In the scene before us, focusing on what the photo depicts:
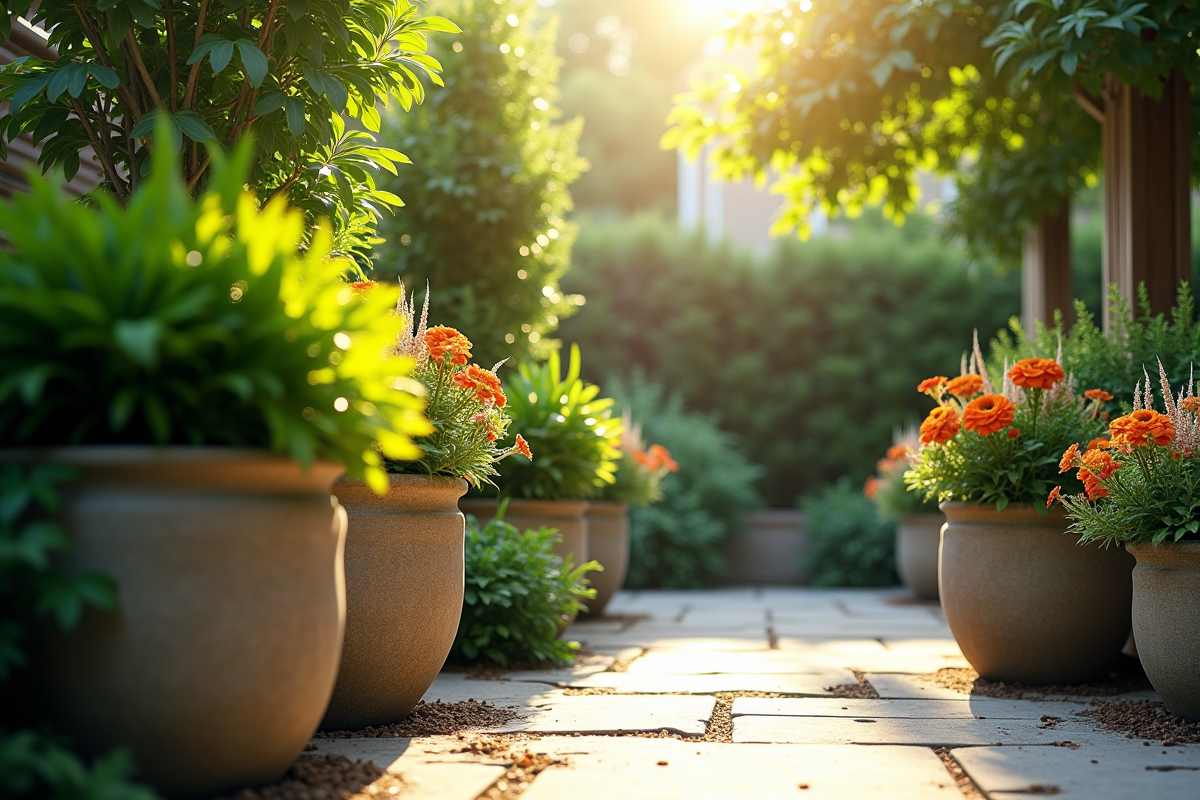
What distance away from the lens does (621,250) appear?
32.9 ft

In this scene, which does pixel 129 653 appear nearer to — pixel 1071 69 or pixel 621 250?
pixel 1071 69

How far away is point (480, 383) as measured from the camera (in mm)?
2699

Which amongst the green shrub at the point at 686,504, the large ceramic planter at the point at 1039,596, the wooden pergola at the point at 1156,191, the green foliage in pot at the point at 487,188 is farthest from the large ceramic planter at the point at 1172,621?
the green shrub at the point at 686,504

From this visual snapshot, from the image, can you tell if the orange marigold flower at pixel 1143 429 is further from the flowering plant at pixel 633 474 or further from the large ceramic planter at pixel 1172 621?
the flowering plant at pixel 633 474

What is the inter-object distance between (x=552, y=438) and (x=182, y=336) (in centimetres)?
317

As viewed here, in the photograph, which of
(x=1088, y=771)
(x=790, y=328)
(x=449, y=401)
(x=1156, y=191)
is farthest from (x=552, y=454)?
(x=790, y=328)

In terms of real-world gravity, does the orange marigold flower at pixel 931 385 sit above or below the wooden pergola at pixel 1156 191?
below

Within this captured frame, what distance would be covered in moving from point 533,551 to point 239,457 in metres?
2.35

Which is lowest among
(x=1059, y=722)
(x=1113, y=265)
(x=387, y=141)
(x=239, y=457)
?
(x=1059, y=722)

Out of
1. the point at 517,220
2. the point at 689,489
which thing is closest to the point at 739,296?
the point at 689,489

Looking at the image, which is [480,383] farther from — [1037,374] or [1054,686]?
[1054,686]

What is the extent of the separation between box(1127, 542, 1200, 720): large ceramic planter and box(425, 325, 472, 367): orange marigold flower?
6.51 feet

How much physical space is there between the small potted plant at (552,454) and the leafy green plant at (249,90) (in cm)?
184

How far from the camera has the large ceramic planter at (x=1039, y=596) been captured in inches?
125
